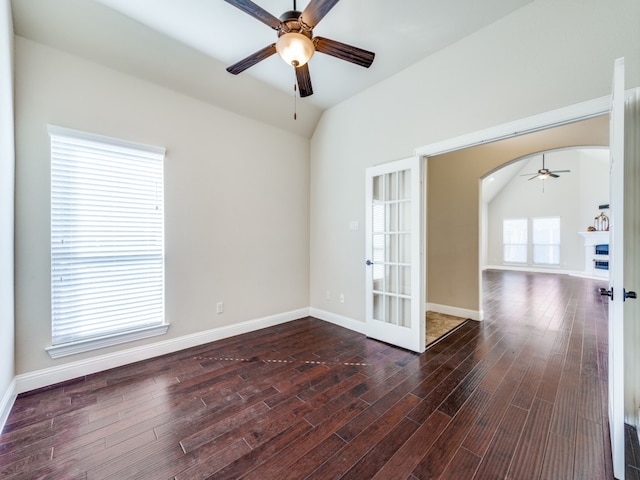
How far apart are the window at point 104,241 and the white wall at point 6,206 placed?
26cm

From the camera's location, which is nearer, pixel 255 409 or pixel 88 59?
pixel 255 409

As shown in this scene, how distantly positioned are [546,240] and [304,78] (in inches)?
454

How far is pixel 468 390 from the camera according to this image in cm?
221

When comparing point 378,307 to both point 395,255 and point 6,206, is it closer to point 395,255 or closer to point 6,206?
point 395,255

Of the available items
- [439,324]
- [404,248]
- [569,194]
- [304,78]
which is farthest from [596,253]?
[304,78]

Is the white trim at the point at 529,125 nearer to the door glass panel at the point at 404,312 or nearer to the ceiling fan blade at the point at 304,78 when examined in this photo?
the ceiling fan blade at the point at 304,78

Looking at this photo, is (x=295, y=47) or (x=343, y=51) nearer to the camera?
(x=295, y=47)

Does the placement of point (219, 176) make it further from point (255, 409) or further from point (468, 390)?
point (468, 390)

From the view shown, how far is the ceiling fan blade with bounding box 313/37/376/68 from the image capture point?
1.95 m

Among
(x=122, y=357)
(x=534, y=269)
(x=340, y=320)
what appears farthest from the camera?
(x=534, y=269)

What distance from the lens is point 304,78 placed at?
7.54 feet

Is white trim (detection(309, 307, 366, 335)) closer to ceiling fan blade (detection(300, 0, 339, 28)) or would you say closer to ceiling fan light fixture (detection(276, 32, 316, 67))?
ceiling fan light fixture (detection(276, 32, 316, 67))

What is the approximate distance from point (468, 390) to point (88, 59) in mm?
4538

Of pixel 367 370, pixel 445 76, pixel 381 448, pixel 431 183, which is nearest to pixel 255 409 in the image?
pixel 381 448
